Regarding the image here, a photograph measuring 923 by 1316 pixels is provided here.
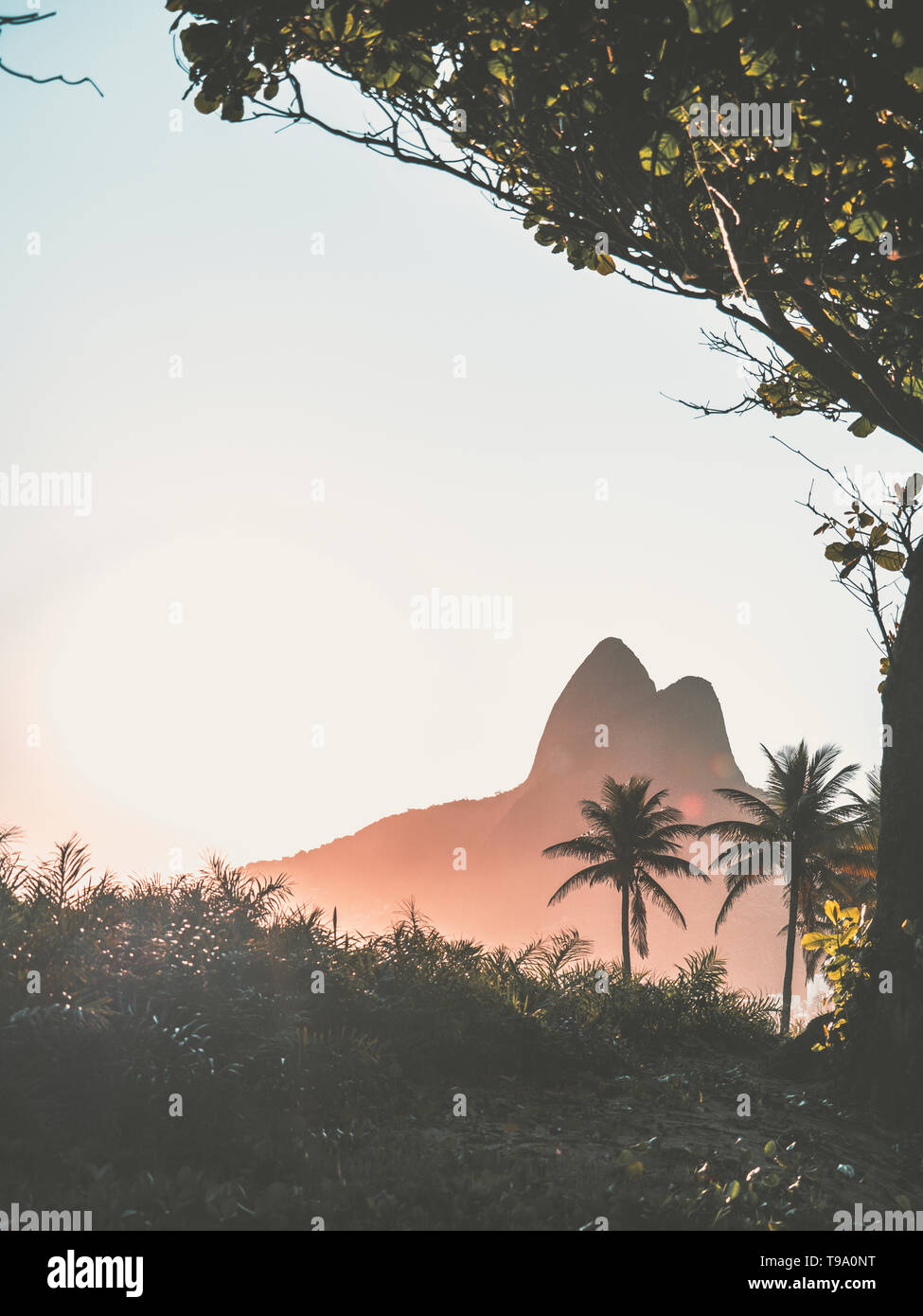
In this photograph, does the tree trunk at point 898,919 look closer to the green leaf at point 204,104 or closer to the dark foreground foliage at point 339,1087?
the dark foreground foliage at point 339,1087

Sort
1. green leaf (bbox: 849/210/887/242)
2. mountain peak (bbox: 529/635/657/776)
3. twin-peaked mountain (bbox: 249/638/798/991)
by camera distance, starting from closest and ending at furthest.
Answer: green leaf (bbox: 849/210/887/242) < twin-peaked mountain (bbox: 249/638/798/991) < mountain peak (bbox: 529/635/657/776)

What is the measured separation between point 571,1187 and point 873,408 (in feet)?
26.8

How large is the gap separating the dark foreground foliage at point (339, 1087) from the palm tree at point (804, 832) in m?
24.5

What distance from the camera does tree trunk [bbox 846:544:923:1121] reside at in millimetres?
8570

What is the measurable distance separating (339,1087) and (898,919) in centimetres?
628

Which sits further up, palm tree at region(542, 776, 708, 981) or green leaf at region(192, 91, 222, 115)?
green leaf at region(192, 91, 222, 115)

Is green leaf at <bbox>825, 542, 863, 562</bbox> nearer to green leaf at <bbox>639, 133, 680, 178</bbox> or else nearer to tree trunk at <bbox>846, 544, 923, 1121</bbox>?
tree trunk at <bbox>846, 544, 923, 1121</bbox>

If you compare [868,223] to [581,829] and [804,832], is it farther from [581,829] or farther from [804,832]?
[581,829]

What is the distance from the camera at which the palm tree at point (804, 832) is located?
112ft

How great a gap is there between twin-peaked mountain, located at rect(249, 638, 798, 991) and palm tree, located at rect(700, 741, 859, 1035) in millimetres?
130002

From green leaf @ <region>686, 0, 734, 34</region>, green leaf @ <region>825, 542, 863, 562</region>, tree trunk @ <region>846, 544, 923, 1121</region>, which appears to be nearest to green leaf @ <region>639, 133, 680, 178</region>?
green leaf @ <region>686, 0, 734, 34</region>

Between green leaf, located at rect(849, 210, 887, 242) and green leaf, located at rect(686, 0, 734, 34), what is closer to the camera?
green leaf, located at rect(686, 0, 734, 34)
